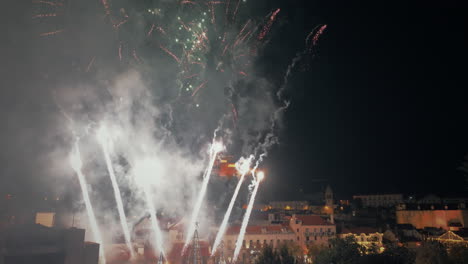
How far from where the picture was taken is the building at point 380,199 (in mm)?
85125

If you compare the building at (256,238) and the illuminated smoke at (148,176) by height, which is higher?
the illuminated smoke at (148,176)

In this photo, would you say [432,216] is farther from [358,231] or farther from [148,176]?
[148,176]

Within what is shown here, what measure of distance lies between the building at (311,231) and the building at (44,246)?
29859mm

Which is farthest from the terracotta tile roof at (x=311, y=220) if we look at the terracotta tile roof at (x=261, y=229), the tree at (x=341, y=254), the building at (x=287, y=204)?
the building at (x=287, y=204)

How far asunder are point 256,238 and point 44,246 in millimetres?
28354

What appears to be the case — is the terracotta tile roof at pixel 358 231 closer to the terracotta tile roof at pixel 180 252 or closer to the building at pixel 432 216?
the building at pixel 432 216

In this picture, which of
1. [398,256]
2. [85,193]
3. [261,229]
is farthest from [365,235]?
[85,193]

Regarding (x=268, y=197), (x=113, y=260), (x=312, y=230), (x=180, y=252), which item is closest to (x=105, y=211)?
(x=113, y=260)

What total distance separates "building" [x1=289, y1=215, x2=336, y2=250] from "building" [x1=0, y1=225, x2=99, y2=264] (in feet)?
98.0

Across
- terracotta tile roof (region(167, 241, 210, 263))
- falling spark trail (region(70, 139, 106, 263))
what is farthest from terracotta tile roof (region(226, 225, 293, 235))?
falling spark trail (region(70, 139, 106, 263))

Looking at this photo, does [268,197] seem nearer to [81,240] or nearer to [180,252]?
[180,252]

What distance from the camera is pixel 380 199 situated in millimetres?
87562

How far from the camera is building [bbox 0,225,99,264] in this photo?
23458 mm

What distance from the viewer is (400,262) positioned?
28203 millimetres
